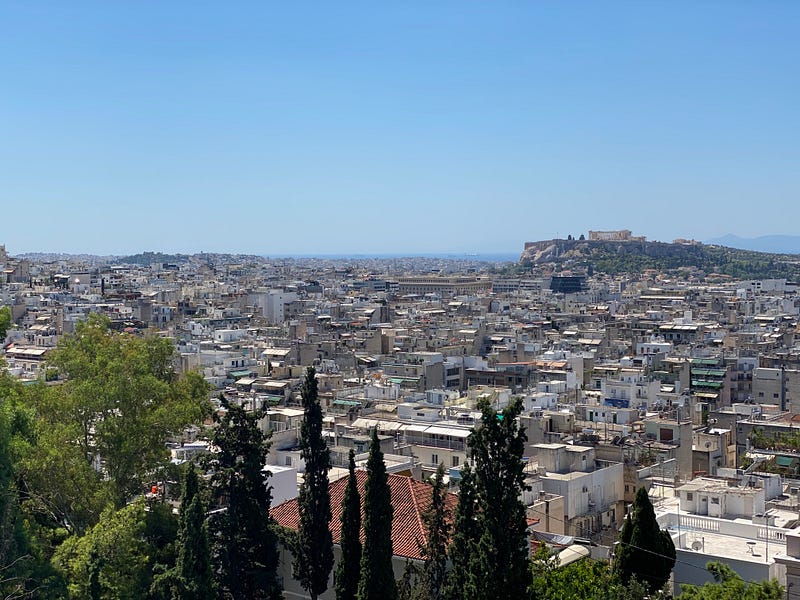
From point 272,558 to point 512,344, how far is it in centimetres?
4837

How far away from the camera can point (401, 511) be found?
63.7 ft

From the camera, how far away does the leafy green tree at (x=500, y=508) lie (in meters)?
14.4

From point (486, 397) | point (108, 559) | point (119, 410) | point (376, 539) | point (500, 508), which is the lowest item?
point (108, 559)

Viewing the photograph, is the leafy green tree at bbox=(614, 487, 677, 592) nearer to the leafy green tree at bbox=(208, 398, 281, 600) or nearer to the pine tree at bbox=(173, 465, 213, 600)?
the leafy green tree at bbox=(208, 398, 281, 600)

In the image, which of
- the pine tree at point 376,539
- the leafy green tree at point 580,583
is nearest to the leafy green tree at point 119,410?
the pine tree at point 376,539

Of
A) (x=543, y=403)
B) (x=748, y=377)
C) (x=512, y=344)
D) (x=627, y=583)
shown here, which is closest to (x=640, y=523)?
(x=627, y=583)

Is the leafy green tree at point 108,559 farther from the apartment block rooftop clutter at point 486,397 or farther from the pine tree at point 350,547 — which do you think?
the pine tree at point 350,547

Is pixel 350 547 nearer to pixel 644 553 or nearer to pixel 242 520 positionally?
pixel 242 520

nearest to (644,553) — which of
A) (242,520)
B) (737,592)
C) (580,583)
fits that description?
(580,583)

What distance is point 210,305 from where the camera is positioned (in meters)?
98.5

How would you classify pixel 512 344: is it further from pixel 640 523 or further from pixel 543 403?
pixel 640 523

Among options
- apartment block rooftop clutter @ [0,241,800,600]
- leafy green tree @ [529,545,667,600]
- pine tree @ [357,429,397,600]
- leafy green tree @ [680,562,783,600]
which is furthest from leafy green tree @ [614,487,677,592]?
pine tree @ [357,429,397,600]

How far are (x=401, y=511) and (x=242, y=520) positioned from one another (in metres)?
3.05

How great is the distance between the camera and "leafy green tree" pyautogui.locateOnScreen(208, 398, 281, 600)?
58.9 feet
